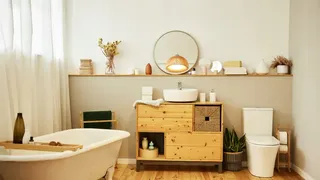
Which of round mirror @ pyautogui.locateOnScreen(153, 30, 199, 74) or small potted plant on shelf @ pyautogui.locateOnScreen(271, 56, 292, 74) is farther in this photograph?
round mirror @ pyautogui.locateOnScreen(153, 30, 199, 74)

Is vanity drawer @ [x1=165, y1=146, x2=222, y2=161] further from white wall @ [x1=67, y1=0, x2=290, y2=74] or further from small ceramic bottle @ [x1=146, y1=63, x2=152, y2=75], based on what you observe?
white wall @ [x1=67, y1=0, x2=290, y2=74]

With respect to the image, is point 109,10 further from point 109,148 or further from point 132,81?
point 109,148

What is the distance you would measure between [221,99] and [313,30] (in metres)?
1.45

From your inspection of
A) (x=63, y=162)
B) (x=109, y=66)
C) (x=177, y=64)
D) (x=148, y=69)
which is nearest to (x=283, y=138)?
(x=177, y=64)

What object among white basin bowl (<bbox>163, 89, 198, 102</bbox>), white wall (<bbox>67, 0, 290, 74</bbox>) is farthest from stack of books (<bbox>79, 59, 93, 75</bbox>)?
white basin bowl (<bbox>163, 89, 198, 102</bbox>)

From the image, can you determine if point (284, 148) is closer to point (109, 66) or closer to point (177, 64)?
point (177, 64)

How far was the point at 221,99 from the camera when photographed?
4262 millimetres

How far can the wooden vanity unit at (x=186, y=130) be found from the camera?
3852mm

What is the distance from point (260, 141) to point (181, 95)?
1127 mm

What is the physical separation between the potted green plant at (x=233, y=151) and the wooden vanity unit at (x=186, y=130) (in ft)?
0.49

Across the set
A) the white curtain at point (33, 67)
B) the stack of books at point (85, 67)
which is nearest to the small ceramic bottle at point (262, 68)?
the stack of books at point (85, 67)

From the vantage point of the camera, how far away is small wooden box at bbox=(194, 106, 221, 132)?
3.86 meters

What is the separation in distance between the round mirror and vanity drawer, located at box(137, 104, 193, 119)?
2.10 ft

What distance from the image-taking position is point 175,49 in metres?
4.35
